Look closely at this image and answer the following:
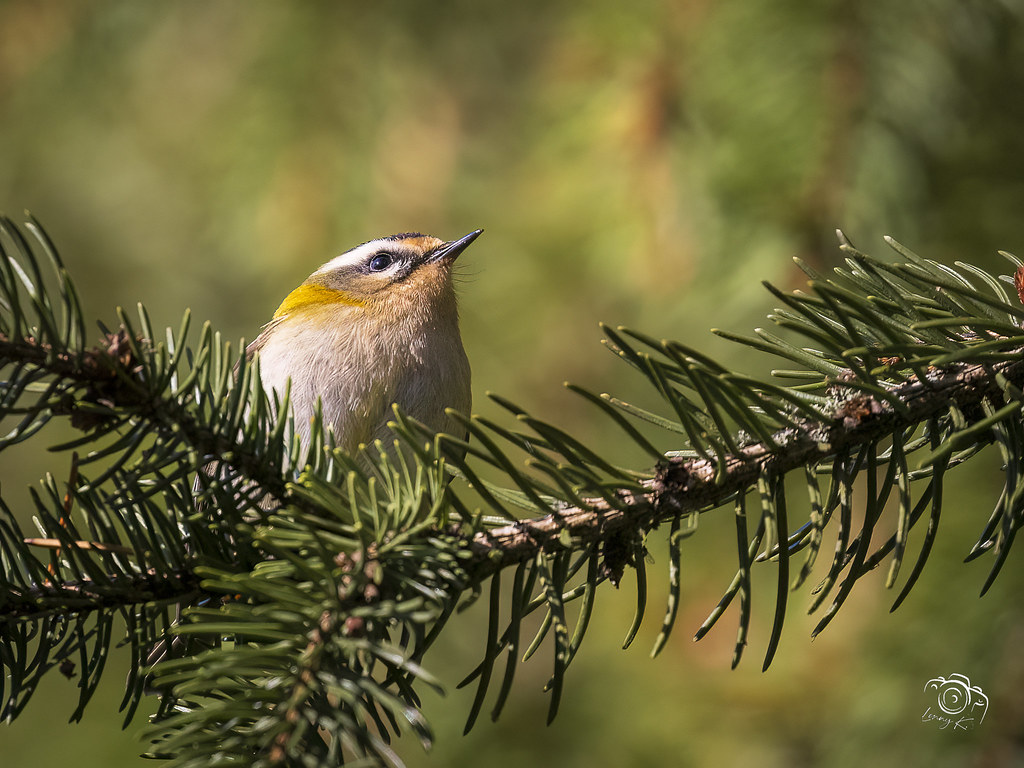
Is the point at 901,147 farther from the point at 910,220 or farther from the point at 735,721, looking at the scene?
the point at 735,721

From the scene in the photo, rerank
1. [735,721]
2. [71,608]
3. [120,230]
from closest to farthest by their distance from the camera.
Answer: [71,608] < [735,721] < [120,230]

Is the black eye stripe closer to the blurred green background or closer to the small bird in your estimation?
the small bird

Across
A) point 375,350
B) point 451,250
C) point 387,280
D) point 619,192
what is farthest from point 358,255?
point 619,192

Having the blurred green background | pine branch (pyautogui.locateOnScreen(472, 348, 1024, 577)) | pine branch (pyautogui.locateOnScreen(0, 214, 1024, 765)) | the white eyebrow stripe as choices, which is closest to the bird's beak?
the blurred green background

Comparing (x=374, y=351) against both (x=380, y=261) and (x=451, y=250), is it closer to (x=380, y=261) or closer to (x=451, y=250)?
(x=451, y=250)

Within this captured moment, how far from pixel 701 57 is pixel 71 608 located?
1.71 metres

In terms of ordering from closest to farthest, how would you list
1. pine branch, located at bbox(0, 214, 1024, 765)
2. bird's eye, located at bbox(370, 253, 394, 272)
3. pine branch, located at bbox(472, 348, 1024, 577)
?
pine branch, located at bbox(0, 214, 1024, 765) → pine branch, located at bbox(472, 348, 1024, 577) → bird's eye, located at bbox(370, 253, 394, 272)

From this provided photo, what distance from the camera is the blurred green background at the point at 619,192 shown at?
181 cm

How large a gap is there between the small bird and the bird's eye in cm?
7

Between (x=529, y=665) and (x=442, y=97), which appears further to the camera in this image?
(x=442, y=97)

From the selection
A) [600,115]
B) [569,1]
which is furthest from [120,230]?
[600,115]

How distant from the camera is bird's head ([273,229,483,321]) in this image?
2.51m

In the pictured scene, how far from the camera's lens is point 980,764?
1.51 m

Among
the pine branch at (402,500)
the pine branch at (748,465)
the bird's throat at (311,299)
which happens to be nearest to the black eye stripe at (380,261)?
the bird's throat at (311,299)
